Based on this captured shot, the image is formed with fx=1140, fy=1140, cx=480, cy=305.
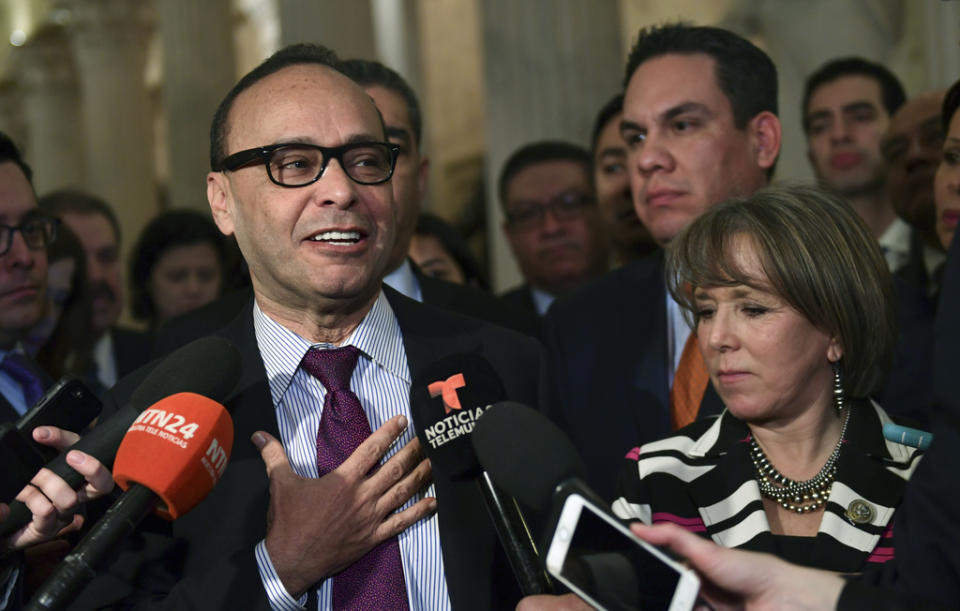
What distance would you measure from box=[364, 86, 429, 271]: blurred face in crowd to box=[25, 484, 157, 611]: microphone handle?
2.01 meters

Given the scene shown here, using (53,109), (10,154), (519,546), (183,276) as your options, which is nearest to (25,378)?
(10,154)

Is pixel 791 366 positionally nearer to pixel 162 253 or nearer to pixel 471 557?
pixel 471 557

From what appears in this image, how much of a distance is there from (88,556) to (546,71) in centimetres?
736

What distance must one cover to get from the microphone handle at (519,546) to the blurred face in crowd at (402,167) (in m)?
1.79

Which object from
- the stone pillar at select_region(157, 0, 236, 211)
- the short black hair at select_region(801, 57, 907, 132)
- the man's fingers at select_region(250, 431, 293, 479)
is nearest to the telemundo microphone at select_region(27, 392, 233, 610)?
the man's fingers at select_region(250, 431, 293, 479)

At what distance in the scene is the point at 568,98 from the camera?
846cm

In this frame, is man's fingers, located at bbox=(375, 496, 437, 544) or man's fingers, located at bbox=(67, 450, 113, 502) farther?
man's fingers, located at bbox=(375, 496, 437, 544)

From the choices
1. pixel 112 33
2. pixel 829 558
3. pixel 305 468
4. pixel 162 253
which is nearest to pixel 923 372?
pixel 829 558

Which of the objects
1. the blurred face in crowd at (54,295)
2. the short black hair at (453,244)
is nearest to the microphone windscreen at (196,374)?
the blurred face in crowd at (54,295)

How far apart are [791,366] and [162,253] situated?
3903 mm

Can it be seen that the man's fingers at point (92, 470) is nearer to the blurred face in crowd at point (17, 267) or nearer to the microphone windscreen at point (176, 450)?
the microphone windscreen at point (176, 450)

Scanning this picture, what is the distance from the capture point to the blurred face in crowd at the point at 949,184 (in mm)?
3104

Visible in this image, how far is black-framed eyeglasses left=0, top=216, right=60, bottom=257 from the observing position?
3092mm

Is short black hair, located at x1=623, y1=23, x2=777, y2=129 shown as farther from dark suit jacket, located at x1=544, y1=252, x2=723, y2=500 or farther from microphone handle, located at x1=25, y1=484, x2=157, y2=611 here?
microphone handle, located at x1=25, y1=484, x2=157, y2=611
